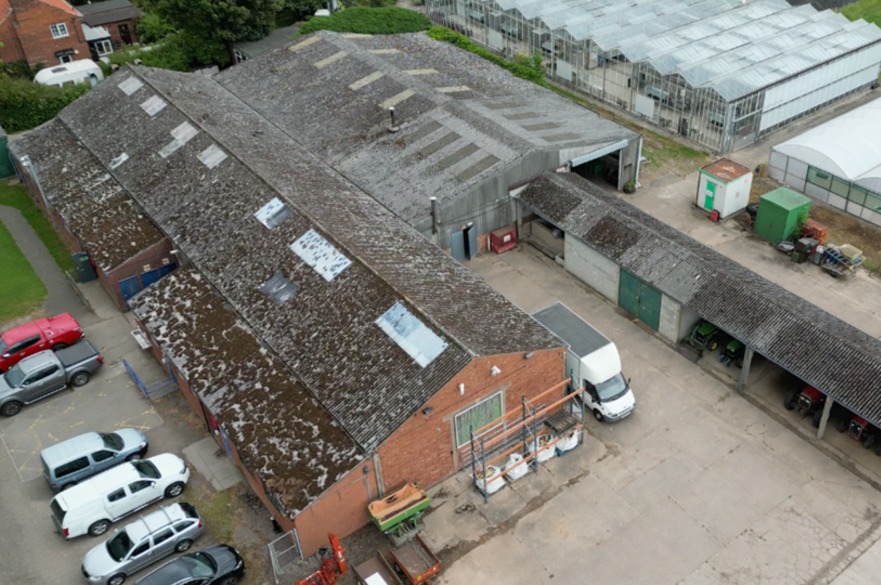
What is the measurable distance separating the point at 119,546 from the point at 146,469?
131 inches

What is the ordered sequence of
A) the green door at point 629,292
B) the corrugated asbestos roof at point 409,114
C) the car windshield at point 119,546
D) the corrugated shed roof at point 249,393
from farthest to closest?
the corrugated asbestos roof at point 409,114, the green door at point 629,292, the corrugated shed roof at point 249,393, the car windshield at point 119,546

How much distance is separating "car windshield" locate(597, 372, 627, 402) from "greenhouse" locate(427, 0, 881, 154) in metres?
23.2

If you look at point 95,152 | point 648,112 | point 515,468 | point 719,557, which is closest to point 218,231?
point 95,152

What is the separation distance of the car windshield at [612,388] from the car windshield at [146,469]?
1662 centimetres

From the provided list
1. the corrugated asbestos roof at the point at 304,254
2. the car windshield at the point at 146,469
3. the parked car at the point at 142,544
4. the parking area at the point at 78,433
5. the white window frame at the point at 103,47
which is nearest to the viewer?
the parked car at the point at 142,544

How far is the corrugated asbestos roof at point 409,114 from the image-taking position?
40.6 m

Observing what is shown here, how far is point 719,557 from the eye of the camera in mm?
25656

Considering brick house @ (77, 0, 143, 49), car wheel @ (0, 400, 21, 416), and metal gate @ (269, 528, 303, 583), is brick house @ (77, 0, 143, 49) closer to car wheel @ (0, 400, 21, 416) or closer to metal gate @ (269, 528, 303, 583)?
car wheel @ (0, 400, 21, 416)

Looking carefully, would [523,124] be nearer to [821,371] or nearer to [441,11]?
[821,371]

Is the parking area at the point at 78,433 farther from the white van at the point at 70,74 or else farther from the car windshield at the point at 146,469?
the white van at the point at 70,74

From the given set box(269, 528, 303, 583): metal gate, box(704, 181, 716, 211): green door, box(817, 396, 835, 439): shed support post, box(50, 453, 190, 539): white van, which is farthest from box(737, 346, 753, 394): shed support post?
box(50, 453, 190, 539): white van

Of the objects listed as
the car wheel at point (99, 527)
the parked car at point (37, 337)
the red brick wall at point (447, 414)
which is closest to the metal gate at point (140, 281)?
the parked car at point (37, 337)

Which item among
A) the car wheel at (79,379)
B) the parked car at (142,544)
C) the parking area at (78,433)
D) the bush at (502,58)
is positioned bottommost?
the parking area at (78,433)

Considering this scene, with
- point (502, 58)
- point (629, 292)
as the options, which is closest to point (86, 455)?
point (629, 292)
